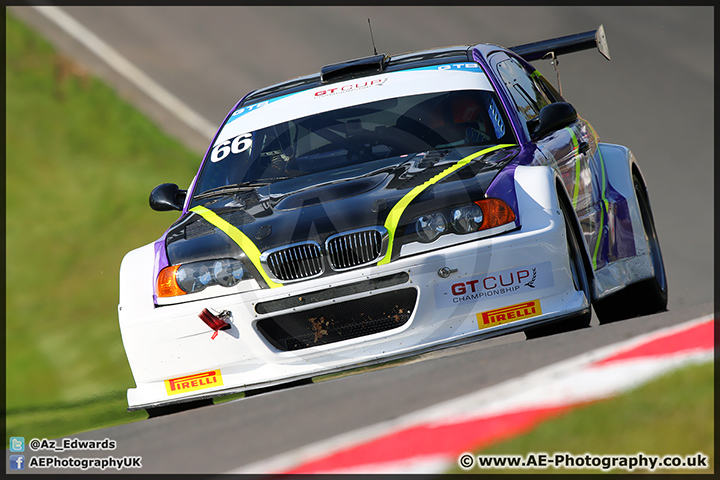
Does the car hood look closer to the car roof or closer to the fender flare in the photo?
the fender flare

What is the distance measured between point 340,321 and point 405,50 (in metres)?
11.1

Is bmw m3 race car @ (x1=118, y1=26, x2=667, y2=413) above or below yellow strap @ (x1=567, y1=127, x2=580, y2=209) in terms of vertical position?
below

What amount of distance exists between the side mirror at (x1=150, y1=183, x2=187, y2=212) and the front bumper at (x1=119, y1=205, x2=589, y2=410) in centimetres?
148

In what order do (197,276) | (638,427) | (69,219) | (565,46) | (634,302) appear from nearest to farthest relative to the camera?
(638,427)
(197,276)
(634,302)
(565,46)
(69,219)

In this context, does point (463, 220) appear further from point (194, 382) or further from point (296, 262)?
point (194, 382)

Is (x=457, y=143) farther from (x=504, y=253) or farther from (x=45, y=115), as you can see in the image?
(x=45, y=115)

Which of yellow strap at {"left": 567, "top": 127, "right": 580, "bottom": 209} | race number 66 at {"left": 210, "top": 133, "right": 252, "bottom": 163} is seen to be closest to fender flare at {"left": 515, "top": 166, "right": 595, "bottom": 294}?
yellow strap at {"left": 567, "top": 127, "right": 580, "bottom": 209}

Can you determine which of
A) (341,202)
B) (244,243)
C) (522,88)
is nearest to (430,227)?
(341,202)

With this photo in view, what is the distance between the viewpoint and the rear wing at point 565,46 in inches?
307

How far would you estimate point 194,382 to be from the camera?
15.5ft

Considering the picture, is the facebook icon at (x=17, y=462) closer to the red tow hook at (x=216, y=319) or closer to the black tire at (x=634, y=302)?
the red tow hook at (x=216, y=319)

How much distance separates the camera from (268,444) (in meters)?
3.62

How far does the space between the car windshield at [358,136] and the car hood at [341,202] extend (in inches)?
10.1

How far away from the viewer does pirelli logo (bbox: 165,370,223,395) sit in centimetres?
468
